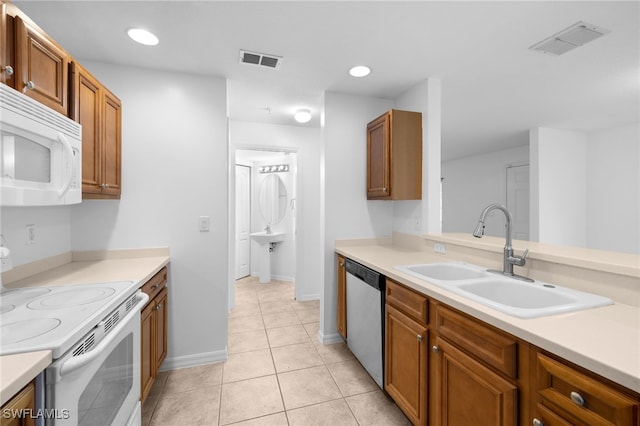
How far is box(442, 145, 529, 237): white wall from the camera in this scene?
5.57m

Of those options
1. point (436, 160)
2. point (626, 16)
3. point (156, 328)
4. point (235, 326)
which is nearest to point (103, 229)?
point (156, 328)

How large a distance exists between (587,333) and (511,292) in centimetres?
65

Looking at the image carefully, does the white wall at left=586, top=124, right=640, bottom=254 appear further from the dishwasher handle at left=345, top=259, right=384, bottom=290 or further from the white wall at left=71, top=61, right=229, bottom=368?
the white wall at left=71, top=61, right=229, bottom=368

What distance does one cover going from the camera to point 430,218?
95.8 inches

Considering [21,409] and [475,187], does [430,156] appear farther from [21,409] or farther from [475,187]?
[475,187]

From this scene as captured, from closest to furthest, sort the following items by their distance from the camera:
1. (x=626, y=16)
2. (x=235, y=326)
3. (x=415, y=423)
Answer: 1. (x=415, y=423)
2. (x=626, y=16)
3. (x=235, y=326)

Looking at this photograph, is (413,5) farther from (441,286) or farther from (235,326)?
(235,326)

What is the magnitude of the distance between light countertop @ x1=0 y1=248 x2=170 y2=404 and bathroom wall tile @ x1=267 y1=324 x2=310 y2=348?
127cm

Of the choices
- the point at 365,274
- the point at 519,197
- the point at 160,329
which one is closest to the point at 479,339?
the point at 365,274

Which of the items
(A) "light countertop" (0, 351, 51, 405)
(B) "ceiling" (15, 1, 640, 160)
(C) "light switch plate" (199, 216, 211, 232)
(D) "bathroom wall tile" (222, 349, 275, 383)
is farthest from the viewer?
(C) "light switch plate" (199, 216, 211, 232)

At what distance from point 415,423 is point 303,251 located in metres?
2.56

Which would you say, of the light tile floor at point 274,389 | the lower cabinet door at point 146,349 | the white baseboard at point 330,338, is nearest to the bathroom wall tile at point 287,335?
the light tile floor at point 274,389

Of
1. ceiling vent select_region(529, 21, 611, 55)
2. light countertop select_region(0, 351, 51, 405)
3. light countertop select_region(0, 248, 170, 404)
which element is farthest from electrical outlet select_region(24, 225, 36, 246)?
ceiling vent select_region(529, 21, 611, 55)

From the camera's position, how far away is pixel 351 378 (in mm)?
2133
